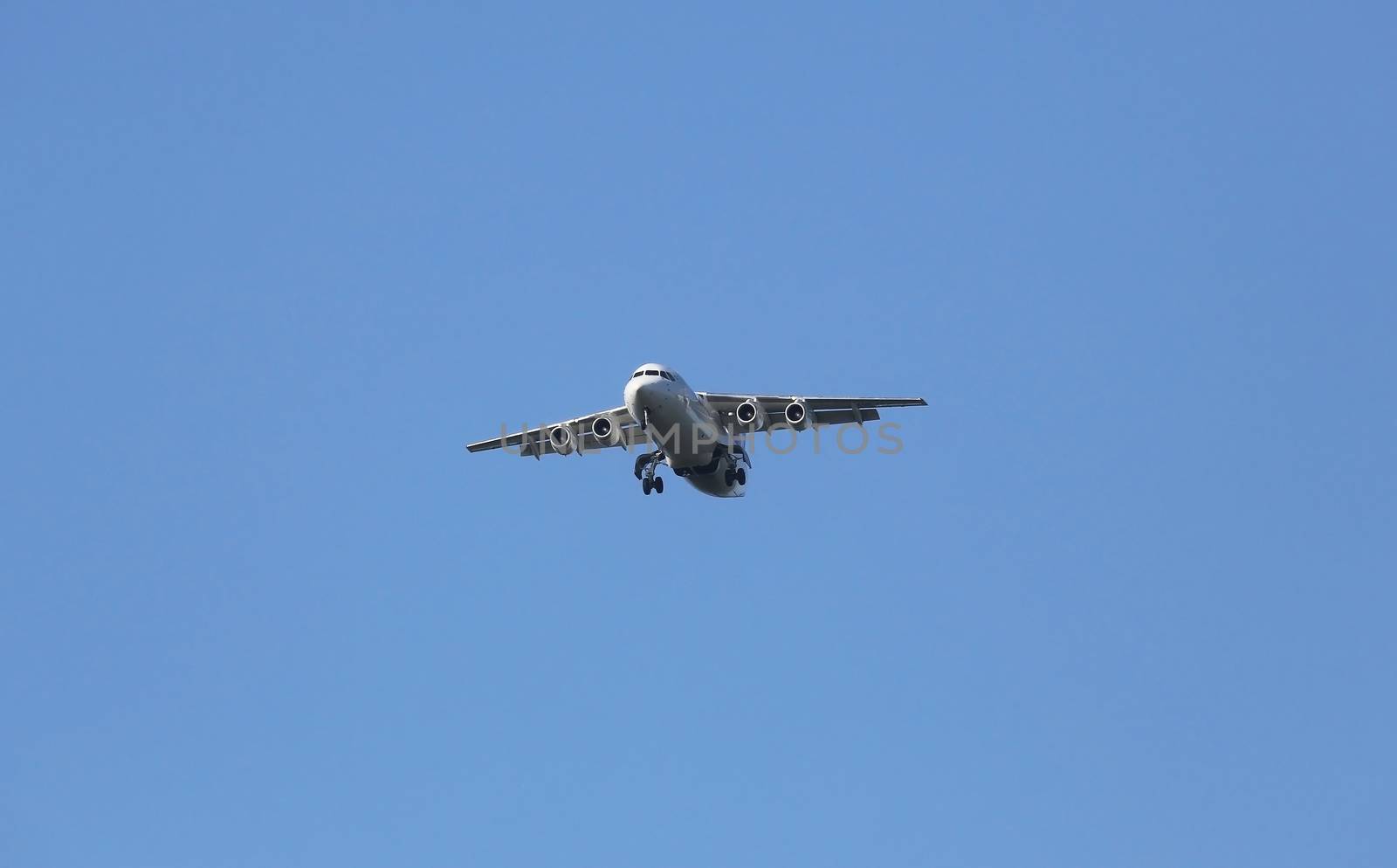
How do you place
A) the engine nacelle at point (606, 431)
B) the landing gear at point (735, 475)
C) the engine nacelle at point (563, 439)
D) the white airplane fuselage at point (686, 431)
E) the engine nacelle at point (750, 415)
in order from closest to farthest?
the white airplane fuselage at point (686, 431), the engine nacelle at point (750, 415), the landing gear at point (735, 475), the engine nacelle at point (606, 431), the engine nacelle at point (563, 439)

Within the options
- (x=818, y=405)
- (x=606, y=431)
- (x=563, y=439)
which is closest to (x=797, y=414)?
(x=818, y=405)

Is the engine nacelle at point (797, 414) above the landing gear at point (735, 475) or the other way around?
above

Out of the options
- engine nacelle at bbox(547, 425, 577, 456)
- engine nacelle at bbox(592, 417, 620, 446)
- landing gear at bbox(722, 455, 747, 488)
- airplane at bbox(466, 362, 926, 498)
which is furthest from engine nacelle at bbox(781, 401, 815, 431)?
engine nacelle at bbox(547, 425, 577, 456)

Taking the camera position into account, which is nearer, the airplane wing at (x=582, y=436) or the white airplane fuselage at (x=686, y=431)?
the white airplane fuselage at (x=686, y=431)

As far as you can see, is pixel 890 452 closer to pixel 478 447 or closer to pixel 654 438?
pixel 654 438

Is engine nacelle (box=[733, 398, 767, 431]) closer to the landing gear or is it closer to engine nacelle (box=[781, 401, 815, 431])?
engine nacelle (box=[781, 401, 815, 431])

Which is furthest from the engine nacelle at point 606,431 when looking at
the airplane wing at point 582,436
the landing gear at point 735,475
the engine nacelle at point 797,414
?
the engine nacelle at point 797,414

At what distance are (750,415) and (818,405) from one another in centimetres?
204

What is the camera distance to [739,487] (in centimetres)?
4447

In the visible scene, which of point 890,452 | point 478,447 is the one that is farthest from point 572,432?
point 890,452

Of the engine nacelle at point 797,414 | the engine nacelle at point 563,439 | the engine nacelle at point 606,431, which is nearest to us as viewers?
the engine nacelle at point 797,414

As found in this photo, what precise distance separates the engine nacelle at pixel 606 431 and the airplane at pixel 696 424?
0.07 feet

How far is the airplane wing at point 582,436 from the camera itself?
44500 millimetres

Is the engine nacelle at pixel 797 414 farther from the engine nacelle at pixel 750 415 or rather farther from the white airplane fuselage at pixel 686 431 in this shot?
the white airplane fuselage at pixel 686 431
